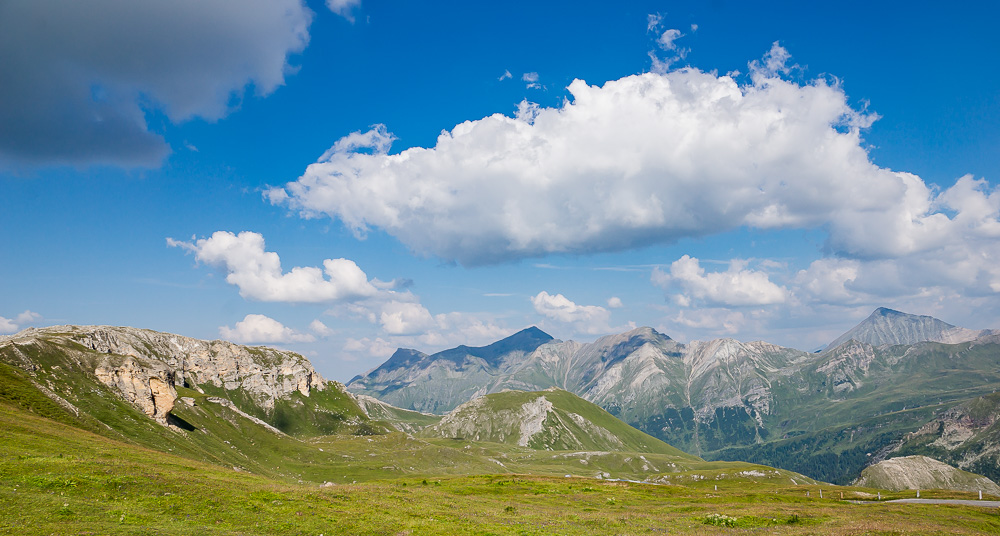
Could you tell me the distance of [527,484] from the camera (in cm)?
7581

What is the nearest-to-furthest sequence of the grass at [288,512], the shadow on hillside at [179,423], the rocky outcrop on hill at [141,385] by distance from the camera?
the grass at [288,512] → the rocky outcrop on hill at [141,385] → the shadow on hillside at [179,423]

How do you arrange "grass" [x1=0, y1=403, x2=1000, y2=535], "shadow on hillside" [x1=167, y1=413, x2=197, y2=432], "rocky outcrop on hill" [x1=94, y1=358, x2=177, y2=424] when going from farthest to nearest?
"shadow on hillside" [x1=167, y1=413, x2=197, y2=432] → "rocky outcrop on hill" [x1=94, y1=358, x2=177, y2=424] → "grass" [x1=0, y1=403, x2=1000, y2=535]

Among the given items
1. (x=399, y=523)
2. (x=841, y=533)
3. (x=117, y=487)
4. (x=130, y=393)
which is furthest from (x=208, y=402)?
(x=841, y=533)

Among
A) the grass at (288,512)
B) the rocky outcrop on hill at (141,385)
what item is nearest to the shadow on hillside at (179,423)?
the rocky outcrop on hill at (141,385)

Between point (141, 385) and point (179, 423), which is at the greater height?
point (141, 385)

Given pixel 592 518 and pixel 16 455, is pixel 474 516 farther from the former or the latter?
pixel 16 455

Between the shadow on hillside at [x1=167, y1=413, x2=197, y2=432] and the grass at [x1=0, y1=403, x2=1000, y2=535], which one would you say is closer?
the grass at [x1=0, y1=403, x2=1000, y2=535]

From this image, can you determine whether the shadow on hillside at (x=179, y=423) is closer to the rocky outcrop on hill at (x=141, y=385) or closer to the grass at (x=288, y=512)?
the rocky outcrop on hill at (x=141, y=385)

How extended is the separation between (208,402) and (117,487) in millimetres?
174960

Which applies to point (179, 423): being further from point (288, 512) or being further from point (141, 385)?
point (288, 512)

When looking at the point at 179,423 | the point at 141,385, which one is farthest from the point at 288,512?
the point at 179,423

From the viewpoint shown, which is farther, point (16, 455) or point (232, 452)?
A: point (232, 452)

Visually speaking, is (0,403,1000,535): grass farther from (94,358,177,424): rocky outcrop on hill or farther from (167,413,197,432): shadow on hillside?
(167,413,197,432): shadow on hillside

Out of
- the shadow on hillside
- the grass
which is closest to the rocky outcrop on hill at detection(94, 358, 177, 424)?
the shadow on hillside
